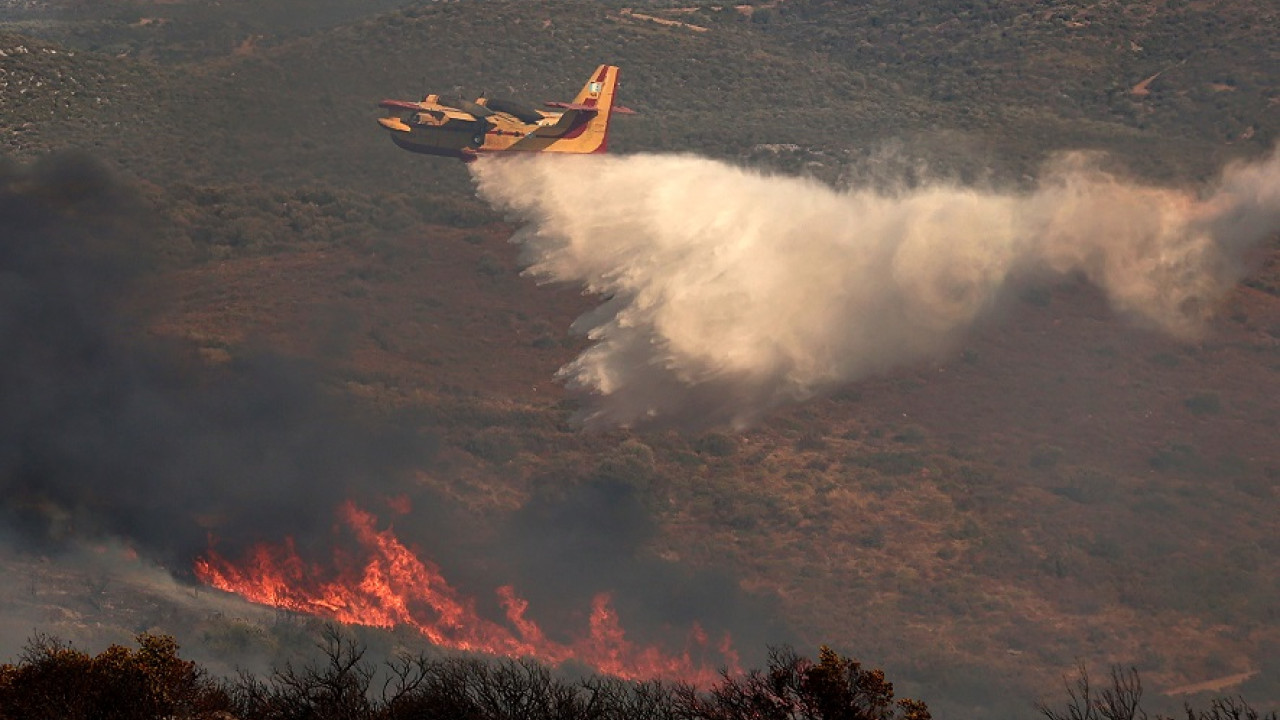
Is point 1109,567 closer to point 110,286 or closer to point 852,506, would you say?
point 852,506

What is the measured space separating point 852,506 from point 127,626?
30.0 metres

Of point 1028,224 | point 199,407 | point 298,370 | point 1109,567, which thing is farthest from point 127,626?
point 1028,224

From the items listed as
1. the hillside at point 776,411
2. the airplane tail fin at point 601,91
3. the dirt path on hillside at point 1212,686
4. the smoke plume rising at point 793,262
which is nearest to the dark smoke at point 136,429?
the hillside at point 776,411

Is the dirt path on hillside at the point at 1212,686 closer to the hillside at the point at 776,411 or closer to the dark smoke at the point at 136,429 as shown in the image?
the hillside at the point at 776,411

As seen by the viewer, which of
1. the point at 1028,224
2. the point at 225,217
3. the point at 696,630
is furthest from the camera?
the point at 225,217

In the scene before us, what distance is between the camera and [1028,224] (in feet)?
290

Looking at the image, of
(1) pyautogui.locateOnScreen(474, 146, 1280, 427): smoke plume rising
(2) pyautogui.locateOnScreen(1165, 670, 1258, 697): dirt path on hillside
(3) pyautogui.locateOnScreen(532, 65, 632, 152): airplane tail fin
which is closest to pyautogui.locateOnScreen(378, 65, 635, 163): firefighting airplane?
(3) pyautogui.locateOnScreen(532, 65, 632, 152): airplane tail fin

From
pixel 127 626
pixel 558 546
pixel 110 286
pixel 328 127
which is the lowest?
pixel 127 626

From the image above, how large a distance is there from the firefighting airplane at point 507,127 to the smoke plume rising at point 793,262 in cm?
99

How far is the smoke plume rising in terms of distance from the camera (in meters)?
72.9

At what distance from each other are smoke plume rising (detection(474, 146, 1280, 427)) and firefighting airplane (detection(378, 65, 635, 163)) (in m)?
0.99

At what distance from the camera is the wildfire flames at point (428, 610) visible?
186 feet

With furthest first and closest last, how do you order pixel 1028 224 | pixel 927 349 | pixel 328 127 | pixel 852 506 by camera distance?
pixel 328 127
pixel 1028 224
pixel 927 349
pixel 852 506

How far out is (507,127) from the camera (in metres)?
82.1
